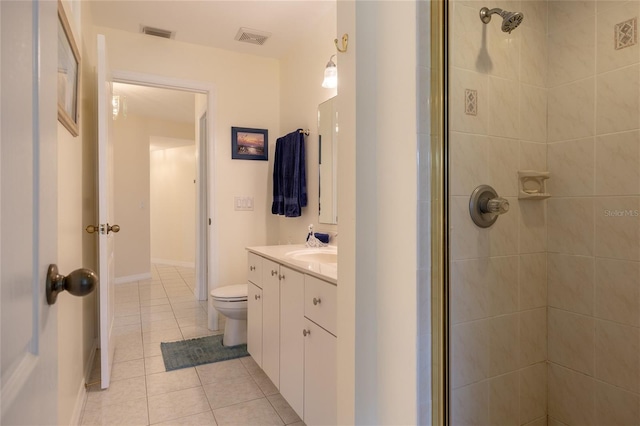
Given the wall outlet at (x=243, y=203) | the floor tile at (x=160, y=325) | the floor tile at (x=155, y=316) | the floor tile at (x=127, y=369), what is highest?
the wall outlet at (x=243, y=203)

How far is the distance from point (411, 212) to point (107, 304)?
206 centimetres

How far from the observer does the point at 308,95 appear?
2.87 meters

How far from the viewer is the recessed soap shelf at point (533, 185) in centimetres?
124

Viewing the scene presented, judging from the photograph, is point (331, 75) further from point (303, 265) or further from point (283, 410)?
point (283, 410)

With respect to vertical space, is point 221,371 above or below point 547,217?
below

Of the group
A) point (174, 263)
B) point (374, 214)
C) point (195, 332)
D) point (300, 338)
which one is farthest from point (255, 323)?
point (174, 263)

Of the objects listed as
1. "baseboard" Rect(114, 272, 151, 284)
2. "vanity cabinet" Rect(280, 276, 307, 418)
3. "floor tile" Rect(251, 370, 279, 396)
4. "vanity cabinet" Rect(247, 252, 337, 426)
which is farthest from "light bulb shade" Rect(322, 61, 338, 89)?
"baseboard" Rect(114, 272, 151, 284)

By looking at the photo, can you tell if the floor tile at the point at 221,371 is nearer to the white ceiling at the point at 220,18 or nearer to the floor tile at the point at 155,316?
the floor tile at the point at 155,316

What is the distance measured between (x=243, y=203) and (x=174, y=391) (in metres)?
1.70

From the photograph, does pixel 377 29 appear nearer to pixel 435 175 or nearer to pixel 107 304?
pixel 435 175

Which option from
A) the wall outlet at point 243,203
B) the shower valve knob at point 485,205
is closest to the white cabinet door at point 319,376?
the shower valve knob at point 485,205

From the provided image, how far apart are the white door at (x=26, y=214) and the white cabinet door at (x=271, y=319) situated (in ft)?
4.43

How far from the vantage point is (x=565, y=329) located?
1.27 m

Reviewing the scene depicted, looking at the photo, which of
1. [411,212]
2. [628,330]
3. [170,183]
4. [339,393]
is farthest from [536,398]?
[170,183]
